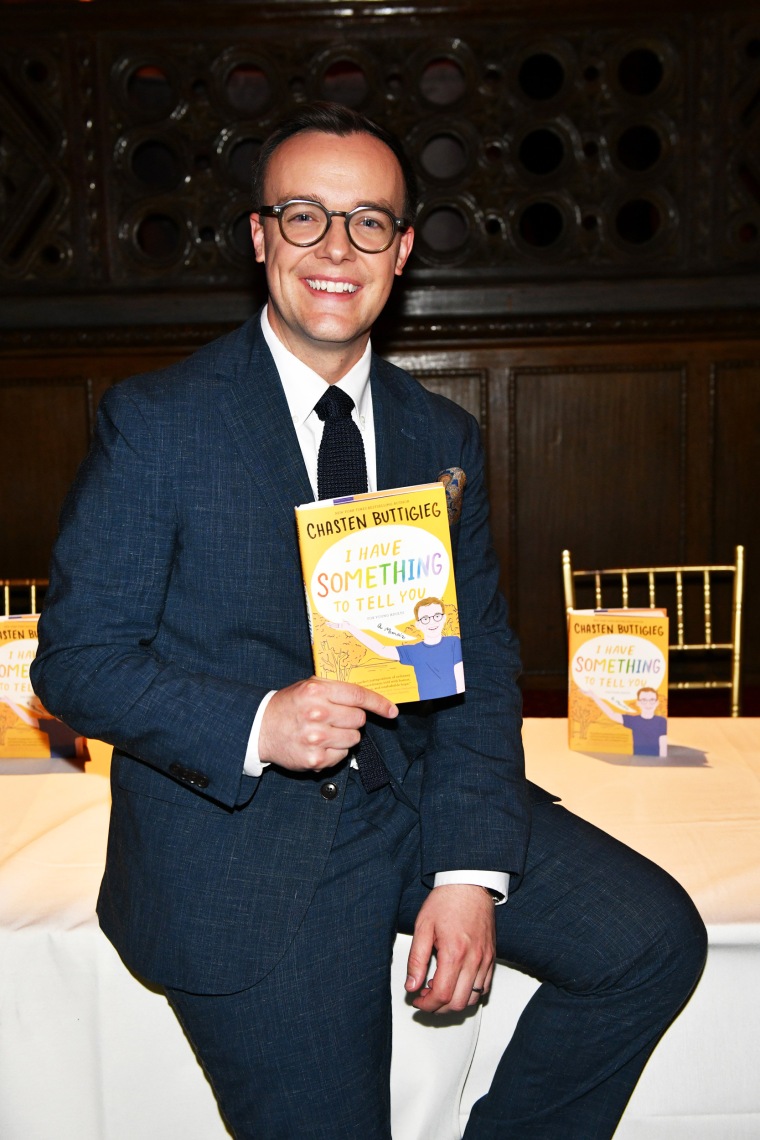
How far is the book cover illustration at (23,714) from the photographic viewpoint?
2014mm

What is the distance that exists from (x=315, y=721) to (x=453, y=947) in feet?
1.27

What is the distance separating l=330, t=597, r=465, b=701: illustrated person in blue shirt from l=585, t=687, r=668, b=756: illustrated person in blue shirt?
29.3 inches

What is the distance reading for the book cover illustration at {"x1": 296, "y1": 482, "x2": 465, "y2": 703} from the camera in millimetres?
1314

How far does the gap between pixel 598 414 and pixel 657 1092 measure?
3.25 meters

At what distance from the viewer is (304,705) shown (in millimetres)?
1320

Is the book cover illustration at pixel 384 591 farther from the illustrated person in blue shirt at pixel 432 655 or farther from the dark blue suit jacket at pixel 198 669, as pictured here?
the dark blue suit jacket at pixel 198 669

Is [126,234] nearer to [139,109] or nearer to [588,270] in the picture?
[139,109]

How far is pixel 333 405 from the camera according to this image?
160 centimetres

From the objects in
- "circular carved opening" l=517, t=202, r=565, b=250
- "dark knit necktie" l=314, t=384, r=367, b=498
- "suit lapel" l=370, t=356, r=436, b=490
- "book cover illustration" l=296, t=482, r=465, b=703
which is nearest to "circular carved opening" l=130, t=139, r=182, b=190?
"circular carved opening" l=517, t=202, r=565, b=250

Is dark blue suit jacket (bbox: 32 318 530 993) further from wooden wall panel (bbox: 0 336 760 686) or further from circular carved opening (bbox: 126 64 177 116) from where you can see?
circular carved opening (bbox: 126 64 177 116)

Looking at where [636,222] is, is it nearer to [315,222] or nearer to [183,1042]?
[315,222]

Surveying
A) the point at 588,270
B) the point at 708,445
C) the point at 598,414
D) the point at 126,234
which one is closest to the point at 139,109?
the point at 126,234

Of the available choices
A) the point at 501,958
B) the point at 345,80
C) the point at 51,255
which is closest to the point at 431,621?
the point at 501,958

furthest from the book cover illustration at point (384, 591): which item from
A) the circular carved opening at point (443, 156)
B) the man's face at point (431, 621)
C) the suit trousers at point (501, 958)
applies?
the circular carved opening at point (443, 156)
